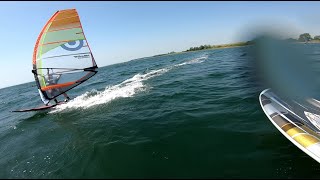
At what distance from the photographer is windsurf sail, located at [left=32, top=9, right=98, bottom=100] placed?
43.0 ft

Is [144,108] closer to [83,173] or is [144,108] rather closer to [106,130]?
[106,130]

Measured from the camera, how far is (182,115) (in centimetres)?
1003

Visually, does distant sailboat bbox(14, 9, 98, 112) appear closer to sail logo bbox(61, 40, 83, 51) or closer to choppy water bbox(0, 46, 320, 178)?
sail logo bbox(61, 40, 83, 51)

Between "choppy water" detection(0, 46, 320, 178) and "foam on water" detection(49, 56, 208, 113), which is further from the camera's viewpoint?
"foam on water" detection(49, 56, 208, 113)

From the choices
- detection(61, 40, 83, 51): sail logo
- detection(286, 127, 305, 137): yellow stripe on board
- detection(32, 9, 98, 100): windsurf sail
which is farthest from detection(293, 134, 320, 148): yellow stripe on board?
detection(61, 40, 83, 51): sail logo

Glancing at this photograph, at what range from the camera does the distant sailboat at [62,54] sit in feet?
43.0

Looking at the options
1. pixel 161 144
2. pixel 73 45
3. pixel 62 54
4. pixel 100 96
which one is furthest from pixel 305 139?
pixel 100 96

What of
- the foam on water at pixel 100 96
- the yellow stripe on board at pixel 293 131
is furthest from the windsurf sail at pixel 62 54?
the yellow stripe on board at pixel 293 131

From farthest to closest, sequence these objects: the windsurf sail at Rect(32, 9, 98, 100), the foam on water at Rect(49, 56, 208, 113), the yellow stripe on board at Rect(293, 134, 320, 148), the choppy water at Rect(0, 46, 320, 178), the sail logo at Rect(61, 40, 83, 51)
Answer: the foam on water at Rect(49, 56, 208, 113) < the sail logo at Rect(61, 40, 83, 51) < the windsurf sail at Rect(32, 9, 98, 100) < the yellow stripe on board at Rect(293, 134, 320, 148) < the choppy water at Rect(0, 46, 320, 178)

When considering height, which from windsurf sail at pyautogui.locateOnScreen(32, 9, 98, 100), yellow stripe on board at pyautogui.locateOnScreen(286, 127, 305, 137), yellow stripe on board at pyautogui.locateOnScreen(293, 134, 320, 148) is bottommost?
yellow stripe on board at pyautogui.locateOnScreen(293, 134, 320, 148)

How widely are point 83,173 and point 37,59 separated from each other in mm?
10078

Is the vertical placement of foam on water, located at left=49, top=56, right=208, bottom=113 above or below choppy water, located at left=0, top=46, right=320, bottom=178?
above

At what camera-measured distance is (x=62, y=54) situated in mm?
13711

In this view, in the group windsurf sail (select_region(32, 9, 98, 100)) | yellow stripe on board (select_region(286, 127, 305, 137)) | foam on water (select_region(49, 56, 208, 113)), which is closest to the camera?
yellow stripe on board (select_region(286, 127, 305, 137))
